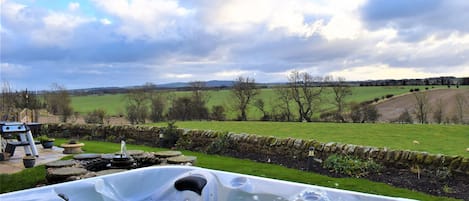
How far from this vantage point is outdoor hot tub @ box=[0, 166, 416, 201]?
3.92m

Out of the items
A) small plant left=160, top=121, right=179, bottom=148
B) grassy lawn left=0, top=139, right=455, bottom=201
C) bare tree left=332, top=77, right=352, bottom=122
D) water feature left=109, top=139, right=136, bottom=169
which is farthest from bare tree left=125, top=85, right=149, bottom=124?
Result: water feature left=109, top=139, right=136, bottom=169

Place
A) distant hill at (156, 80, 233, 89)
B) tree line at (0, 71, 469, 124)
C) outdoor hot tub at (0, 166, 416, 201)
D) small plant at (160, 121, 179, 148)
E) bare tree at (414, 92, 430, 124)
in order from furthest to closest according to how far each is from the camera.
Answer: distant hill at (156, 80, 233, 89) → tree line at (0, 71, 469, 124) → bare tree at (414, 92, 430, 124) → small plant at (160, 121, 179, 148) → outdoor hot tub at (0, 166, 416, 201)

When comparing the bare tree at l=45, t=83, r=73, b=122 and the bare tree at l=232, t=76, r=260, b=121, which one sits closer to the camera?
the bare tree at l=45, t=83, r=73, b=122

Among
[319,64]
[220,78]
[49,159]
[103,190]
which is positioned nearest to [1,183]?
[49,159]

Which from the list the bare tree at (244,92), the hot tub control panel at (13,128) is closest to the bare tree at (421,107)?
the bare tree at (244,92)

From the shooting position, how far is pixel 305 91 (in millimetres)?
20578

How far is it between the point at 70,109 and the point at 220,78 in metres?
7.99

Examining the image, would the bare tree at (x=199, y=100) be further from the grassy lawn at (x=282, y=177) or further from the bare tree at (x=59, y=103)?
the grassy lawn at (x=282, y=177)

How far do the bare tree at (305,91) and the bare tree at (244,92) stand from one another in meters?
2.11

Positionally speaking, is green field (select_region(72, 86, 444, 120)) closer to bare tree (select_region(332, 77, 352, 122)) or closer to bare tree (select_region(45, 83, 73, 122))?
bare tree (select_region(332, 77, 352, 122))

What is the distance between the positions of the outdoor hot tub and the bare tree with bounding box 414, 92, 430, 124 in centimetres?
1459

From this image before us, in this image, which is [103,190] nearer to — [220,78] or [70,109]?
[70,109]

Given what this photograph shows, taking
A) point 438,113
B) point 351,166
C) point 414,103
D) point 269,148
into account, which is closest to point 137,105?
point 269,148

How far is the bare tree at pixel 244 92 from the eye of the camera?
20.6 meters
